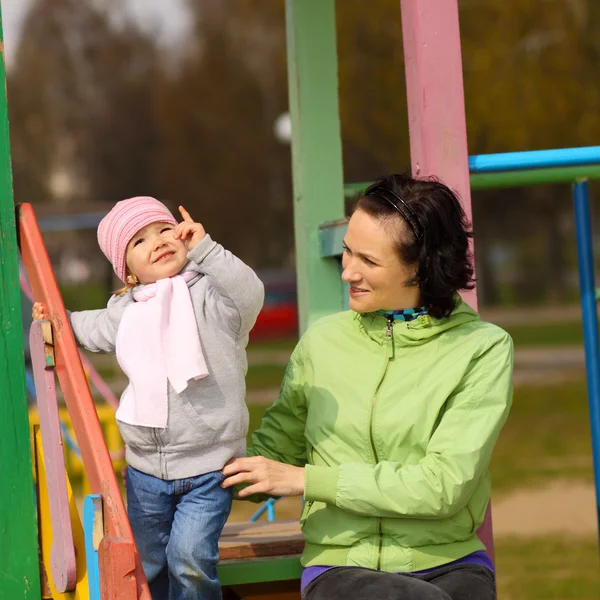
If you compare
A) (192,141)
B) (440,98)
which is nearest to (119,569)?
(440,98)

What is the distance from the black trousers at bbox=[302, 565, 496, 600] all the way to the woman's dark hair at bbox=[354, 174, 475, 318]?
0.57 meters

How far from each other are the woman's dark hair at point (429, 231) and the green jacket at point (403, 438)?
7 centimetres

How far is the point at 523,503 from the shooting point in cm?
777

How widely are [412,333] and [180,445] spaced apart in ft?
1.87

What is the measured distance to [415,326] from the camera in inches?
102

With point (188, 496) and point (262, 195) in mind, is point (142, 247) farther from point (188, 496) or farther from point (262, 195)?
point (262, 195)

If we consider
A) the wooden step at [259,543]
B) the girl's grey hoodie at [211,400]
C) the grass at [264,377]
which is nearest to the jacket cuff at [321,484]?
the girl's grey hoodie at [211,400]

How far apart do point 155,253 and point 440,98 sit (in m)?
0.81

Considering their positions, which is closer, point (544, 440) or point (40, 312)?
point (40, 312)

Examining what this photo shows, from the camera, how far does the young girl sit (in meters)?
2.52

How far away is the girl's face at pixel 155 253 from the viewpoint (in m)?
2.61

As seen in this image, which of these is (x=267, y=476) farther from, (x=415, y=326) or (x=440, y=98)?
(x=440, y=98)

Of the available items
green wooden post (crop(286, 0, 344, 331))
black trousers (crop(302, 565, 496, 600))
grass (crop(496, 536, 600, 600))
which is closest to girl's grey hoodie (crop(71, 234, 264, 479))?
black trousers (crop(302, 565, 496, 600))

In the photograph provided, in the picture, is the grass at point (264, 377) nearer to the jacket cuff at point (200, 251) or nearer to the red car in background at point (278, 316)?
the red car in background at point (278, 316)
